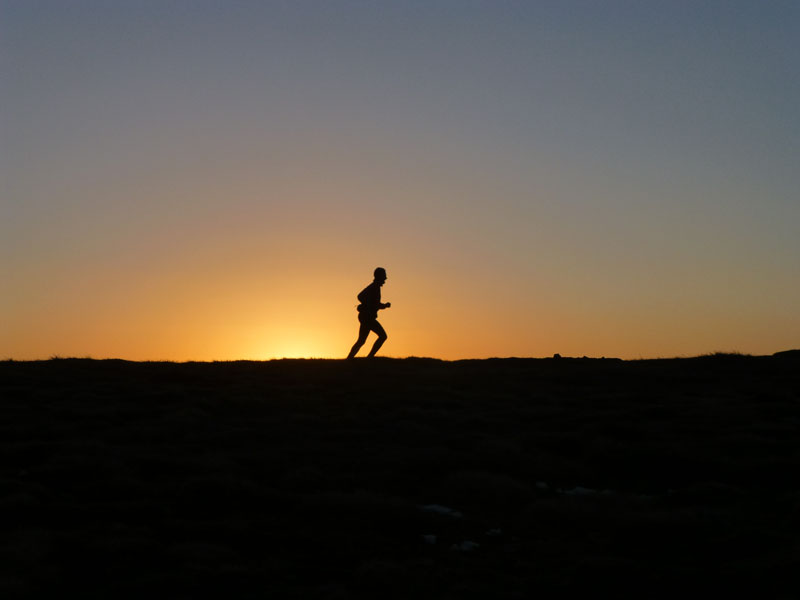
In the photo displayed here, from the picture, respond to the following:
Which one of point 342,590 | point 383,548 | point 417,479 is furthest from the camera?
point 417,479

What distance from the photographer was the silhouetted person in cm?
2780

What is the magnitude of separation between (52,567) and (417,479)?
6328mm

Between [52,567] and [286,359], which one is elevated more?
[286,359]

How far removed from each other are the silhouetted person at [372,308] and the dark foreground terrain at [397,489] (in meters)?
3.29

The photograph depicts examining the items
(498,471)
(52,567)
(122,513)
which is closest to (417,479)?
(498,471)

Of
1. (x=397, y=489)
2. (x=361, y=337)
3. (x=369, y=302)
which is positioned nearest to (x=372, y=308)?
(x=369, y=302)

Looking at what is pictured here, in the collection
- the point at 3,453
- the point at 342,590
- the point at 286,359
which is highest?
the point at 286,359

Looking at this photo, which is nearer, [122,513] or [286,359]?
[122,513]

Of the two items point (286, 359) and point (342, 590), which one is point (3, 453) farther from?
point (286, 359)

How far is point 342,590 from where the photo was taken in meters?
10.3

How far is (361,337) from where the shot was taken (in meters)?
28.4

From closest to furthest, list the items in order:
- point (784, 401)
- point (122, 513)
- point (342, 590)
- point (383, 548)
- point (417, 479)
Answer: point (342, 590) < point (383, 548) < point (122, 513) < point (417, 479) < point (784, 401)

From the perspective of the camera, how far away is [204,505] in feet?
45.2

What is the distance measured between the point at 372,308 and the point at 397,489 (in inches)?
517
